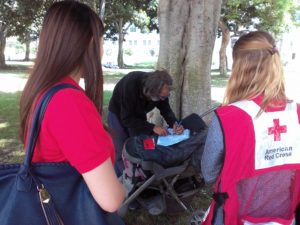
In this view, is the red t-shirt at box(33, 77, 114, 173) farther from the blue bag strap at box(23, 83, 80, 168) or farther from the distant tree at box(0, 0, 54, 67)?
the distant tree at box(0, 0, 54, 67)

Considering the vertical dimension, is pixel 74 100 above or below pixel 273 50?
below

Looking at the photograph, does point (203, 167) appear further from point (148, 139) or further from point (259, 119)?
point (148, 139)

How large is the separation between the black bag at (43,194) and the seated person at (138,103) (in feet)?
6.93

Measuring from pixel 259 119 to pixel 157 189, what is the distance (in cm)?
186

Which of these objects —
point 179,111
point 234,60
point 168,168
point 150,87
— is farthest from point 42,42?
point 179,111

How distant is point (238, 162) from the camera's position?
1.94 meters

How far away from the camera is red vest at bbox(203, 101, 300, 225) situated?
1930mm

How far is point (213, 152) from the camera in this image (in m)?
2.01

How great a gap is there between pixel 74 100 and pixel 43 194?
1.18ft

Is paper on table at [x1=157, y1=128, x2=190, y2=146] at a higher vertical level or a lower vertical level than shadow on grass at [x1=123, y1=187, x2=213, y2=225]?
higher

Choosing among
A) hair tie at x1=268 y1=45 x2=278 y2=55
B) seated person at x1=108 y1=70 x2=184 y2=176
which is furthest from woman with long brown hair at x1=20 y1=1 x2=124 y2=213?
seated person at x1=108 y1=70 x2=184 y2=176

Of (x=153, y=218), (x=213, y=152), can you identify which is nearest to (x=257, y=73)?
(x=213, y=152)

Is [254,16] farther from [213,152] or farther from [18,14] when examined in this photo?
[213,152]

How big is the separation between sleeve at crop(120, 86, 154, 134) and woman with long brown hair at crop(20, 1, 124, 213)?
229cm
